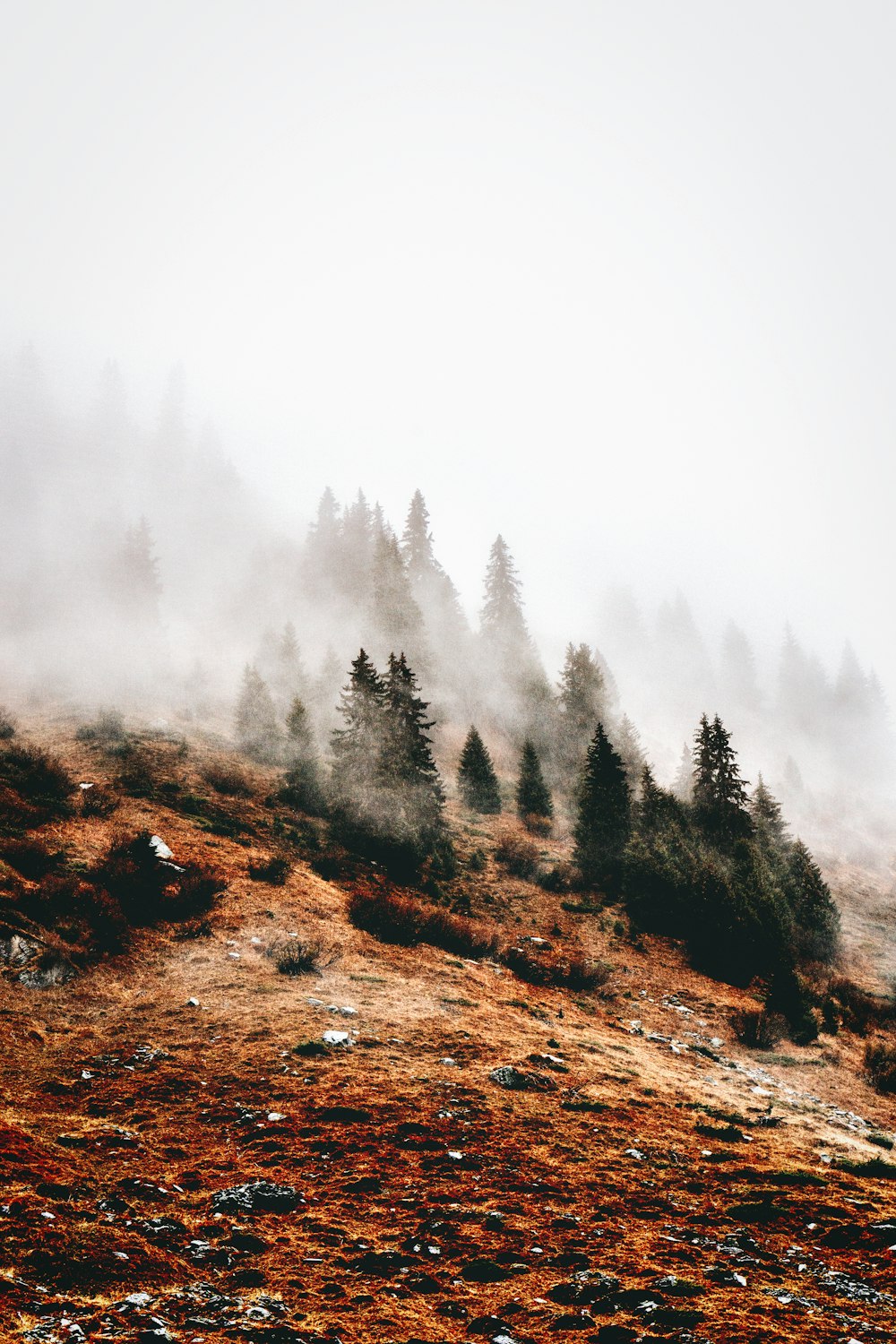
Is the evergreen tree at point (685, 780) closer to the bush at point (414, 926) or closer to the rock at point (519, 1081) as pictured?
the bush at point (414, 926)

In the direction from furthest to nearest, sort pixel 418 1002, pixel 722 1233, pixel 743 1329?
1. pixel 418 1002
2. pixel 722 1233
3. pixel 743 1329

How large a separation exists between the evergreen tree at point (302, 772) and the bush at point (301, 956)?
11436 millimetres

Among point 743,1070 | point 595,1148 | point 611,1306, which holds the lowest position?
point 743,1070

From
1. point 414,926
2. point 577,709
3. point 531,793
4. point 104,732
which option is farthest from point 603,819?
point 104,732

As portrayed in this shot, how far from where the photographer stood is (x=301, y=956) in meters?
15.5

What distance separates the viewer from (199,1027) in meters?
11.6

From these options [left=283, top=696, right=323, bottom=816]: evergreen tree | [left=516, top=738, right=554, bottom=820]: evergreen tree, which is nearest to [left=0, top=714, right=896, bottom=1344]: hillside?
[left=283, top=696, right=323, bottom=816]: evergreen tree

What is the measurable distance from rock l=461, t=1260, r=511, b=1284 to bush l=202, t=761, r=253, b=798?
22.4 meters

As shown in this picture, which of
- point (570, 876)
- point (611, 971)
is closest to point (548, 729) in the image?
point (570, 876)

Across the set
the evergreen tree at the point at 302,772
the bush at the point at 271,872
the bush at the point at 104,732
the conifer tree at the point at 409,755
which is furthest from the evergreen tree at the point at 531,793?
the bush at the point at 104,732

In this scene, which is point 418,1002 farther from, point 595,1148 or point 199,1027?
point 595,1148

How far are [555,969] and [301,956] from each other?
958 cm

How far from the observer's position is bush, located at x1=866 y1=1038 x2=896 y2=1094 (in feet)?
51.9

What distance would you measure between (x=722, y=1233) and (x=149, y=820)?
1955 centimetres
